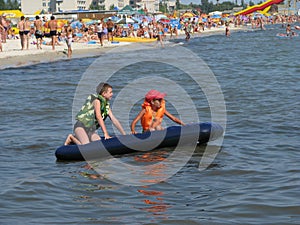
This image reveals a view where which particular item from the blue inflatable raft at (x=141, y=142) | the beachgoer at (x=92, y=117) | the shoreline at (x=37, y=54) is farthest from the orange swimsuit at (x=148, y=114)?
the shoreline at (x=37, y=54)

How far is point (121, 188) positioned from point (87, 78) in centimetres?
1467

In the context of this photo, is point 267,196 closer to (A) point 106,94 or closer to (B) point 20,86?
(A) point 106,94

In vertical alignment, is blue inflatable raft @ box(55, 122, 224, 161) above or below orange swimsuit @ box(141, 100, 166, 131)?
below

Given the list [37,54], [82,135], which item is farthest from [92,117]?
[37,54]

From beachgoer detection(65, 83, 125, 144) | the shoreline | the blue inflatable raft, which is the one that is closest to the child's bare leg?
beachgoer detection(65, 83, 125, 144)

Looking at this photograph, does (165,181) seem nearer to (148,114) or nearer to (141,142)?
(141,142)

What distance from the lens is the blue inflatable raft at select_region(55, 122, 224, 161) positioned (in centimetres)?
938

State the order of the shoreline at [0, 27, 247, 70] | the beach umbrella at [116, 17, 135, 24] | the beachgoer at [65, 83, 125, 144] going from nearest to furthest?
the beachgoer at [65, 83, 125, 144], the shoreline at [0, 27, 247, 70], the beach umbrella at [116, 17, 135, 24]

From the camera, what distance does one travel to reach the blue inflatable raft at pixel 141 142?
30.8 ft

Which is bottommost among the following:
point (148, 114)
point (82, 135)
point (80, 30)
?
point (82, 135)

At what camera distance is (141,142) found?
9656 mm

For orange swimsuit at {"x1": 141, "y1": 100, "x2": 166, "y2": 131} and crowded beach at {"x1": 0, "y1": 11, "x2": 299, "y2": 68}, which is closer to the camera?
orange swimsuit at {"x1": 141, "y1": 100, "x2": 166, "y2": 131}

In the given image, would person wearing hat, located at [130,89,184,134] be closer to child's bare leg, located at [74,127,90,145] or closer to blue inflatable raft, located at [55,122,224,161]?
blue inflatable raft, located at [55,122,224,161]

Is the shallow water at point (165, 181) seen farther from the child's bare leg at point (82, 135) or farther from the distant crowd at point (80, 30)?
the distant crowd at point (80, 30)
